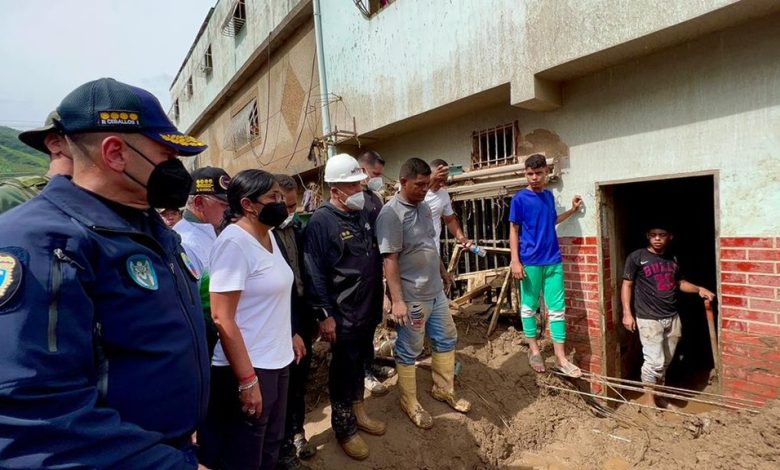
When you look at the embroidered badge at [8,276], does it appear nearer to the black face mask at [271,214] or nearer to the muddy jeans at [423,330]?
the black face mask at [271,214]

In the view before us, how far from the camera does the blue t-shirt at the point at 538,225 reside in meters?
4.00

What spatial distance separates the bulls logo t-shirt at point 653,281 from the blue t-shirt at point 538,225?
32.3 inches

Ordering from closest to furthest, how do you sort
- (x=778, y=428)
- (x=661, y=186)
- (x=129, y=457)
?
(x=129, y=457) → (x=778, y=428) → (x=661, y=186)

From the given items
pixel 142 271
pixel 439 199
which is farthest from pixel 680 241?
pixel 142 271

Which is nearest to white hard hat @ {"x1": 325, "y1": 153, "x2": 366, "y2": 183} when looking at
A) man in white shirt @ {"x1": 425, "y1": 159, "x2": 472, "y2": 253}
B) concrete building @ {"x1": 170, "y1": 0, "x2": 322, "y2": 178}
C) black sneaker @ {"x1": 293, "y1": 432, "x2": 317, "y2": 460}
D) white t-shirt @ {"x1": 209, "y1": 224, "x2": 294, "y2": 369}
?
white t-shirt @ {"x1": 209, "y1": 224, "x2": 294, "y2": 369}

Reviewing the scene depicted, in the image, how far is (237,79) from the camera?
1093 cm

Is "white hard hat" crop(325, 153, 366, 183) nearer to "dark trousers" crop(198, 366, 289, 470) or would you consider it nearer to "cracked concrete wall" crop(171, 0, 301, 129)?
"dark trousers" crop(198, 366, 289, 470)

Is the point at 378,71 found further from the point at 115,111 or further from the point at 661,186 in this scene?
the point at 115,111

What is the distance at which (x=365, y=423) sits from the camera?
123 inches

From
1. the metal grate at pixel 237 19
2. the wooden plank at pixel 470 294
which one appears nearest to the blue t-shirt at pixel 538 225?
the wooden plank at pixel 470 294

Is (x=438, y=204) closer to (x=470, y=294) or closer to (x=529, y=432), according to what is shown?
(x=470, y=294)

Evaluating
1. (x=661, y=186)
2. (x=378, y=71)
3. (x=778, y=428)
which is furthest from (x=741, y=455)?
(x=378, y=71)

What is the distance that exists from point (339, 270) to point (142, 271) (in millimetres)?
1744

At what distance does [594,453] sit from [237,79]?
11019 mm
